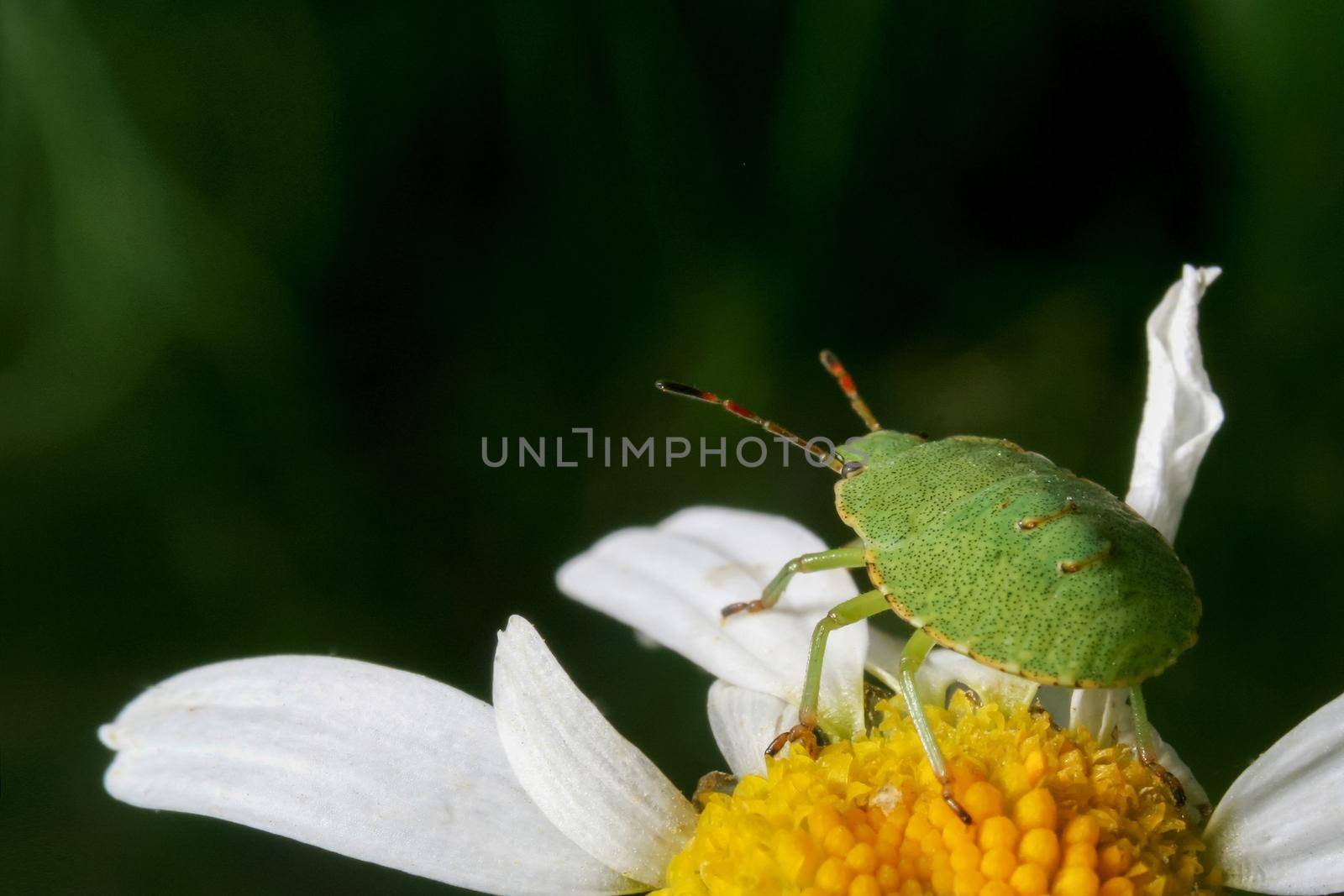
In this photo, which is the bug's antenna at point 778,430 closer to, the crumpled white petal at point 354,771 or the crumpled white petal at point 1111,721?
the crumpled white petal at point 1111,721

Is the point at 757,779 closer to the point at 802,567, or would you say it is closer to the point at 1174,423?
the point at 802,567

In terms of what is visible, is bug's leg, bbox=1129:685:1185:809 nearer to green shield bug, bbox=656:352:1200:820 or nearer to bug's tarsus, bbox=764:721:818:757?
green shield bug, bbox=656:352:1200:820

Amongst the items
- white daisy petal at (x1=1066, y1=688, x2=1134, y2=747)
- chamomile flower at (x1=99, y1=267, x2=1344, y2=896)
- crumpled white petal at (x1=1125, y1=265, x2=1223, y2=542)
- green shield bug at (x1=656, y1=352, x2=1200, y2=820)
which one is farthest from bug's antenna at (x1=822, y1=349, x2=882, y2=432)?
white daisy petal at (x1=1066, y1=688, x2=1134, y2=747)

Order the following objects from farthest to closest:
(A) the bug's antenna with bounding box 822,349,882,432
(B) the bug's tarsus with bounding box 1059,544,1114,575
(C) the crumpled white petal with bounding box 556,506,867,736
Result: (A) the bug's antenna with bounding box 822,349,882,432 → (C) the crumpled white petal with bounding box 556,506,867,736 → (B) the bug's tarsus with bounding box 1059,544,1114,575

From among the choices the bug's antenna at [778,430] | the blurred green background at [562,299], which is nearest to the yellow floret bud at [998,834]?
the bug's antenna at [778,430]

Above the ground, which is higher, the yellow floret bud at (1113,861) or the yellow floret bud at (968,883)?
the yellow floret bud at (968,883)

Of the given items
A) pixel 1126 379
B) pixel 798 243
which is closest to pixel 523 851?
pixel 798 243

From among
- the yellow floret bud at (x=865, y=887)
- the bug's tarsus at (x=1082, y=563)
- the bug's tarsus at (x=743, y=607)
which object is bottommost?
the yellow floret bud at (x=865, y=887)

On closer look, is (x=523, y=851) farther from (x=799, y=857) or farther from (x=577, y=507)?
(x=577, y=507)
